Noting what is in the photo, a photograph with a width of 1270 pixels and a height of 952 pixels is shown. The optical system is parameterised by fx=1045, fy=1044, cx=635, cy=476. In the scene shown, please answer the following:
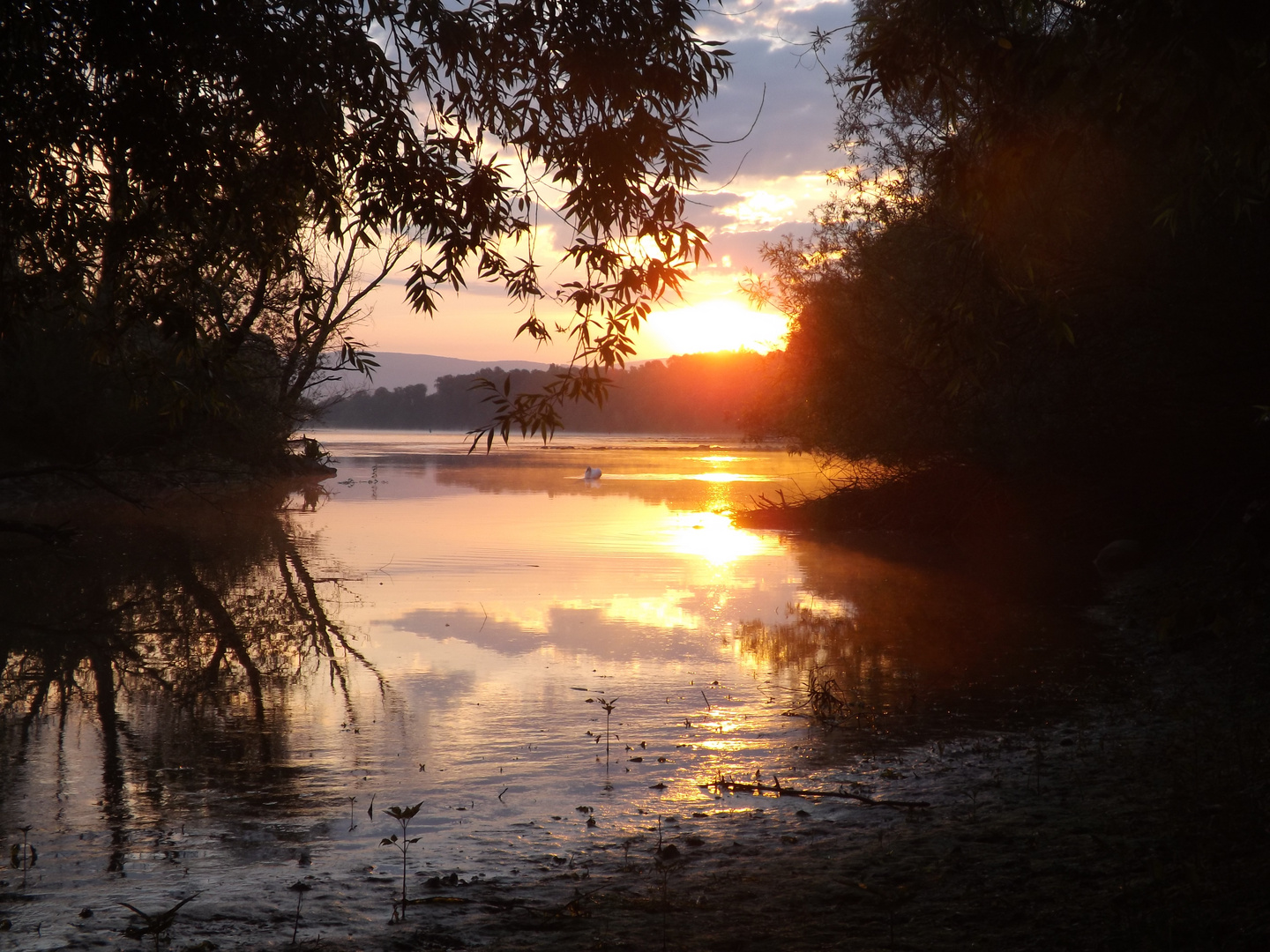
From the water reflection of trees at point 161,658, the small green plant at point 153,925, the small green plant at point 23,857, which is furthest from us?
the water reflection of trees at point 161,658

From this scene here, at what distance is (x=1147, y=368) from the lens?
1561 centimetres

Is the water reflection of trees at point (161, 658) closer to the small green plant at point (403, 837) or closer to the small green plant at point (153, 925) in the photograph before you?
the small green plant at point (153, 925)

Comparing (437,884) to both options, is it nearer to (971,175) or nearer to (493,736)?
(493,736)

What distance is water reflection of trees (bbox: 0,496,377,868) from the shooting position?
23.3 ft

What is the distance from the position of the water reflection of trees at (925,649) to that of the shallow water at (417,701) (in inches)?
2.2

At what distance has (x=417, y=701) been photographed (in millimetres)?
8953

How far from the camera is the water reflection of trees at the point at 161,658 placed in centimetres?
709

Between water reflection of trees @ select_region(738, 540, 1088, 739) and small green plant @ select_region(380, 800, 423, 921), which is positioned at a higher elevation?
small green plant @ select_region(380, 800, 423, 921)

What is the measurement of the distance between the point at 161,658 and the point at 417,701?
3.29 metres

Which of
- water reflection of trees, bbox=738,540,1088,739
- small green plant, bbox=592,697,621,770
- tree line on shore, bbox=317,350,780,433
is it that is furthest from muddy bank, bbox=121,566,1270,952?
tree line on shore, bbox=317,350,780,433

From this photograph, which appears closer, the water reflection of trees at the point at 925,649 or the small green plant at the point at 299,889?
the small green plant at the point at 299,889

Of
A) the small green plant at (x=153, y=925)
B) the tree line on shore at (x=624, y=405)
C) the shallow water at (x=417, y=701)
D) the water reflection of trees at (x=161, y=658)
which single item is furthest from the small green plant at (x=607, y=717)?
the tree line on shore at (x=624, y=405)

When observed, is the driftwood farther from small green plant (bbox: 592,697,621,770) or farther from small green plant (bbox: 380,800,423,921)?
small green plant (bbox: 380,800,423,921)

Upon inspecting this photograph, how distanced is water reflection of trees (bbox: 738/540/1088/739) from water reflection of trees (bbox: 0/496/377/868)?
4.55 meters
